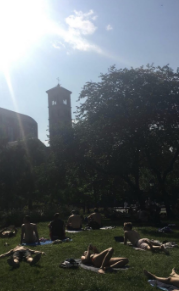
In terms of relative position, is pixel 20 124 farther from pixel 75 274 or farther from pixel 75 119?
pixel 75 274

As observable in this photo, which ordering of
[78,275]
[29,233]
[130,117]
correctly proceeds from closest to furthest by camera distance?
[78,275]
[29,233]
[130,117]

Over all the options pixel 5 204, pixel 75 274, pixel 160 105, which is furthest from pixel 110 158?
pixel 75 274

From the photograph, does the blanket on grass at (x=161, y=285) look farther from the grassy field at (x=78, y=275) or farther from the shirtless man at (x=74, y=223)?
the shirtless man at (x=74, y=223)

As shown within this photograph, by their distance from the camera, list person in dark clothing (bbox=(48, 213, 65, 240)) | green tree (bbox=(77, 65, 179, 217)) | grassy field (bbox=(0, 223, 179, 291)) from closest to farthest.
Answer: grassy field (bbox=(0, 223, 179, 291))
person in dark clothing (bbox=(48, 213, 65, 240))
green tree (bbox=(77, 65, 179, 217))

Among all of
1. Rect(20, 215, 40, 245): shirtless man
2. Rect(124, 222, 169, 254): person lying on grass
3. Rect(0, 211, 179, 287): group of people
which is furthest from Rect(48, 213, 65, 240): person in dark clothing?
Rect(124, 222, 169, 254): person lying on grass

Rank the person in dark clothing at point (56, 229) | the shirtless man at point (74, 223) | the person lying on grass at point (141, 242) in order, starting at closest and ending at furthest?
the person lying on grass at point (141, 242) → the person in dark clothing at point (56, 229) → the shirtless man at point (74, 223)

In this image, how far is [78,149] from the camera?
2628 cm

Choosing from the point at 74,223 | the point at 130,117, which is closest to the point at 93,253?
the point at 74,223

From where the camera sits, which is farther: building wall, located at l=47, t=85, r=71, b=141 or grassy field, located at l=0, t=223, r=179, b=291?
building wall, located at l=47, t=85, r=71, b=141

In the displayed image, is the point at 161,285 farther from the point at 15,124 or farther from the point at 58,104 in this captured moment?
the point at 58,104

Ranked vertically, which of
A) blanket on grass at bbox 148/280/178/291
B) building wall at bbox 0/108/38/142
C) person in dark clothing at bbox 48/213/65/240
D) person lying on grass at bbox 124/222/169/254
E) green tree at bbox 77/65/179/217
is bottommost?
blanket on grass at bbox 148/280/178/291

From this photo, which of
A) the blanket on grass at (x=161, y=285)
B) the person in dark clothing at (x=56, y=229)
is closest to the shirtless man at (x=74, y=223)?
the person in dark clothing at (x=56, y=229)

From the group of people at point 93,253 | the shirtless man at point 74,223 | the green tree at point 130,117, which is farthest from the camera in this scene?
the green tree at point 130,117

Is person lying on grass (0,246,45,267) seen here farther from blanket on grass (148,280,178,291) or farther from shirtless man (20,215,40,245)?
blanket on grass (148,280,178,291)
